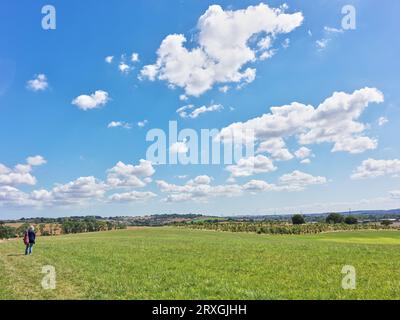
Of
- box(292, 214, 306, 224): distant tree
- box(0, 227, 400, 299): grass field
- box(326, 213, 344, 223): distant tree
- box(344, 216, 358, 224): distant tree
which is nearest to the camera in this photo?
box(0, 227, 400, 299): grass field

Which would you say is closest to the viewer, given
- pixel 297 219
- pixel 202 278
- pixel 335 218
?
pixel 202 278

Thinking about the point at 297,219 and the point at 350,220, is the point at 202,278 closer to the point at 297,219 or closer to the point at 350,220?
the point at 297,219

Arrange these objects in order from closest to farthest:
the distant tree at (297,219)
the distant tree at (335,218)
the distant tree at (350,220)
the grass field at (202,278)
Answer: the grass field at (202,278)
the distant tree at (350,220)
the distant tree at (335,218)
the distant tree at (297,219)

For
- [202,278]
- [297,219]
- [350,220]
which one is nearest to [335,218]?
[350,220]

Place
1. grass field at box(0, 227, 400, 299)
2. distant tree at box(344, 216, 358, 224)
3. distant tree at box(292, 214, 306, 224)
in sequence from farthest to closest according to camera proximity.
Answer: distant tree at box(292, 214, 306, 224) < distant tree at box(344, 216, 358, 224) < grass field at box(0, 227, 400, 299)

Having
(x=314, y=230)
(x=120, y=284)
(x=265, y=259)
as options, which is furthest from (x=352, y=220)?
(x=120, y=284)

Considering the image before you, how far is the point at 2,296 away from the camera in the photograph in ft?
52.9

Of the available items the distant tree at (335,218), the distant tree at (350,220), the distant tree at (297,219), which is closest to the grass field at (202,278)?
the distant tree at (297,219)

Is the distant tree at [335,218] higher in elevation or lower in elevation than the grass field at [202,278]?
lower

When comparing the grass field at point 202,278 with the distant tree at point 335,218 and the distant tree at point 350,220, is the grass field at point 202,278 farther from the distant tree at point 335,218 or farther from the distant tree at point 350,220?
the distant tree at point 335,218

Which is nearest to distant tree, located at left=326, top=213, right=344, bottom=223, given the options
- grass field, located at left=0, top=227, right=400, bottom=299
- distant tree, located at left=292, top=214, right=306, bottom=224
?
distant tree, located at left=292, top=214, right=306, bottom=224

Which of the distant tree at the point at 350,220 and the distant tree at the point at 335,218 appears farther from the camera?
the distant tree at the point at 335,218

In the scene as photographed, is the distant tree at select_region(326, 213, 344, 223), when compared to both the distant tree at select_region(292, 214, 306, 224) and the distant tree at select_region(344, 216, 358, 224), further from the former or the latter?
the distant tree at select_region(292, 214, 306, 224)
